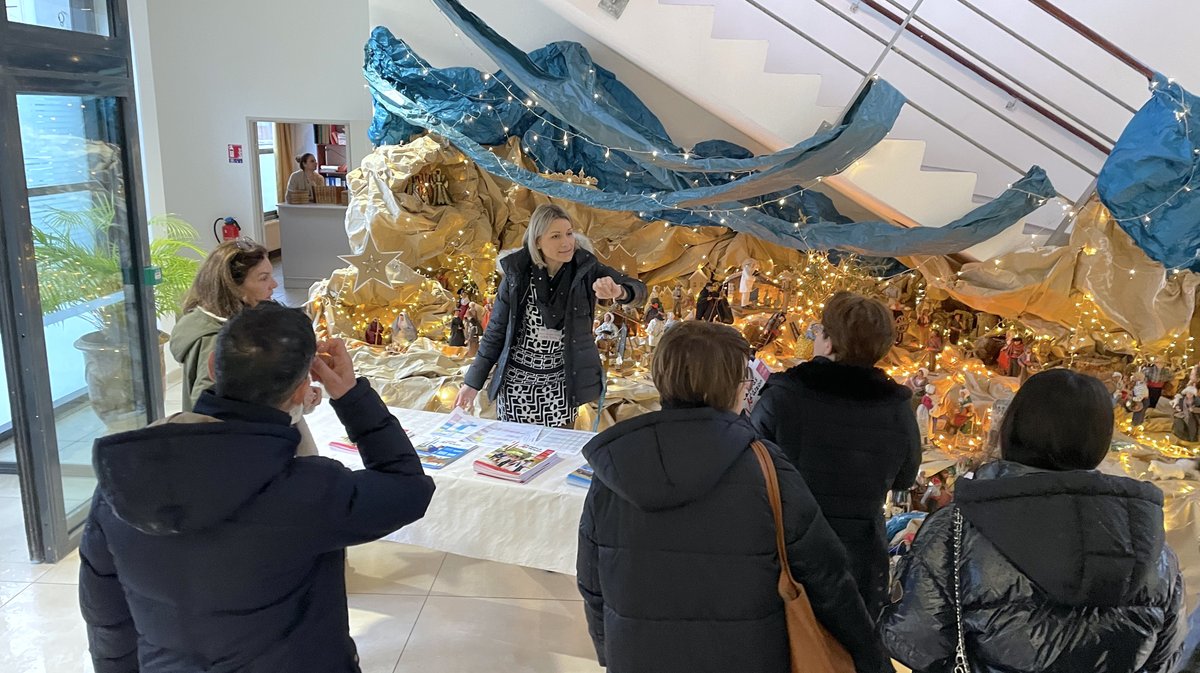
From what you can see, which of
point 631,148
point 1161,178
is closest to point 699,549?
point 631,148

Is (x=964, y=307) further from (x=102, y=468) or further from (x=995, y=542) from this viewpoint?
(x=102, y=468)

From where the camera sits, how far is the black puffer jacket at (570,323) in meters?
3.04

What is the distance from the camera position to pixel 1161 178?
3385 mm

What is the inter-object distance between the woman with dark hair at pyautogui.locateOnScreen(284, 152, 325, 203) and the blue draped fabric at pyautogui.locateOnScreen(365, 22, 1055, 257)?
374 cm

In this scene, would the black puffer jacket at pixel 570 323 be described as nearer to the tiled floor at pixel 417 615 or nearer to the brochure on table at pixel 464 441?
the brochure on table at pixel 464 441

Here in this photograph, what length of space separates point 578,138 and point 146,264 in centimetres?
236

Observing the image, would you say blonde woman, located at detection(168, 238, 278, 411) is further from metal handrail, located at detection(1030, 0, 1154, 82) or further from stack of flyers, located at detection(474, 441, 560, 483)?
metal handrail, located at detection(1030, 0, 1154, 82)

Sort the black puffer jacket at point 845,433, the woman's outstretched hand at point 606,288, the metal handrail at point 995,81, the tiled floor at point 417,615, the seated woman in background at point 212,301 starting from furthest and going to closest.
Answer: the metal handrail at point 995,81
the woman's outstretched hand at point 606,288
the tiled floor at point 417,615
the seated woman in background at point 212,301
the black puffer jacket at point 845,433

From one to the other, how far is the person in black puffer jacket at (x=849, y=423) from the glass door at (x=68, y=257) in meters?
2.89

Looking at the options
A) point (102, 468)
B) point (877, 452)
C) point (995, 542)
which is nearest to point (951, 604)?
point (995, 542)

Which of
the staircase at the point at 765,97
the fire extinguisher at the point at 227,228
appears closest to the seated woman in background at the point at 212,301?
the staircase at the point at 765,97

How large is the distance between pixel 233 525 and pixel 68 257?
9.25 feet

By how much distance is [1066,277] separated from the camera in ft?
12.8

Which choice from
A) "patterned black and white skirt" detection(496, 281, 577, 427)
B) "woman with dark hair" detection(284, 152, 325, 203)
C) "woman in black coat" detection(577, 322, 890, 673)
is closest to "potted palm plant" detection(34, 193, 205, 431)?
"patterned black and white skirt" detection(496, 281, 577, 427)
